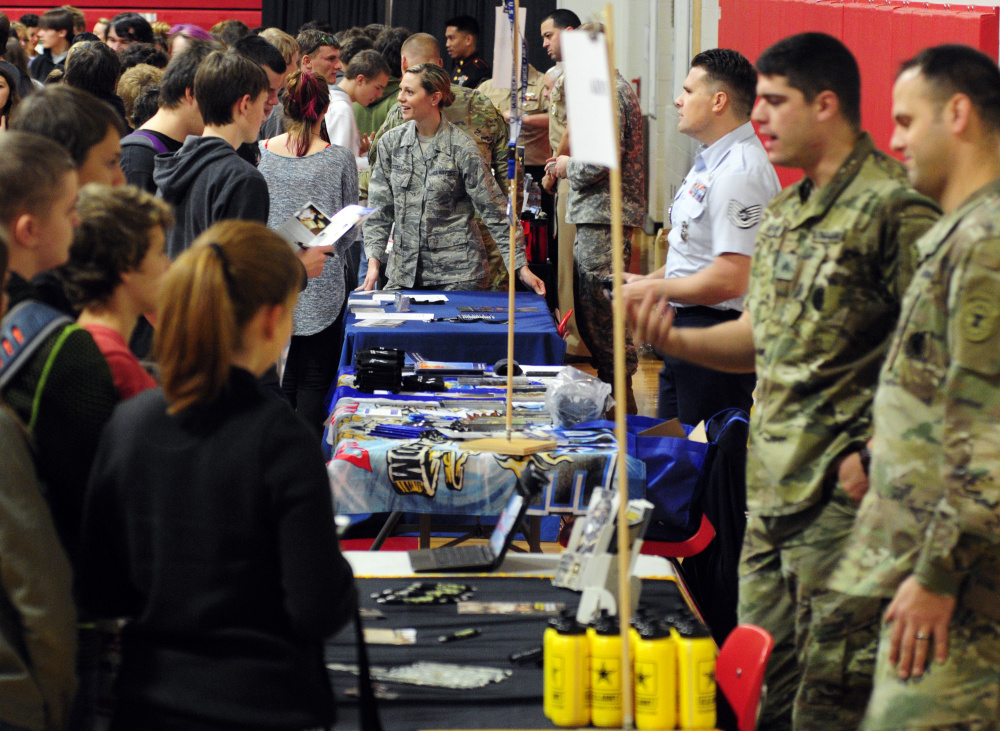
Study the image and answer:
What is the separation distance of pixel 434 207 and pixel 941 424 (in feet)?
10.8

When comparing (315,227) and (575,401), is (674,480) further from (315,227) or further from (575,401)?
(315,227)

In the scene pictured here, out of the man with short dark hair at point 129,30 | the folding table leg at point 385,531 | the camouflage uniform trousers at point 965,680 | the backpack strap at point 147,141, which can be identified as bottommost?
the folding table leg at point 385,531

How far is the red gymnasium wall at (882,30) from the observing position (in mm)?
2996

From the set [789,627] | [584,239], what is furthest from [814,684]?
[584,239]

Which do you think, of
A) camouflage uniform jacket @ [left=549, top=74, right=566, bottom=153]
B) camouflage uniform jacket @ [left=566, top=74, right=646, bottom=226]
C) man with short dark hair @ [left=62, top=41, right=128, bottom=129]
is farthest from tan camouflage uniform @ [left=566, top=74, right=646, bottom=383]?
man with short dark hair @ [left=62, top=41, right=128, bottom=129]

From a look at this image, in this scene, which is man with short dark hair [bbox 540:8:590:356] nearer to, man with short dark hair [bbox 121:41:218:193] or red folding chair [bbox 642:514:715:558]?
man with short dark hair [bbox 121:41:218:193]

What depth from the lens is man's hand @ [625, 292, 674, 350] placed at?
7.53ft

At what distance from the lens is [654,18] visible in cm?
1055

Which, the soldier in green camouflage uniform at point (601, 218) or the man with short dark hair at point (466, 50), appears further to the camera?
the man with short dark hair at point (466, 50)

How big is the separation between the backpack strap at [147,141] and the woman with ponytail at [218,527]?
2.08 metres

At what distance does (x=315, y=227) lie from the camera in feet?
10.6

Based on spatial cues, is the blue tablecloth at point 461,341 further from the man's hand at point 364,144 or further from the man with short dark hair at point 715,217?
the man's hand at point 364,144

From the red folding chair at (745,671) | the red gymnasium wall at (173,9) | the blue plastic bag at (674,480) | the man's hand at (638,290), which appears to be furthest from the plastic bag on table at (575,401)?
the red gymnasium wall at (173,9)

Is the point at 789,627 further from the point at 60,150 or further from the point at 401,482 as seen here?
the point at 60,150
